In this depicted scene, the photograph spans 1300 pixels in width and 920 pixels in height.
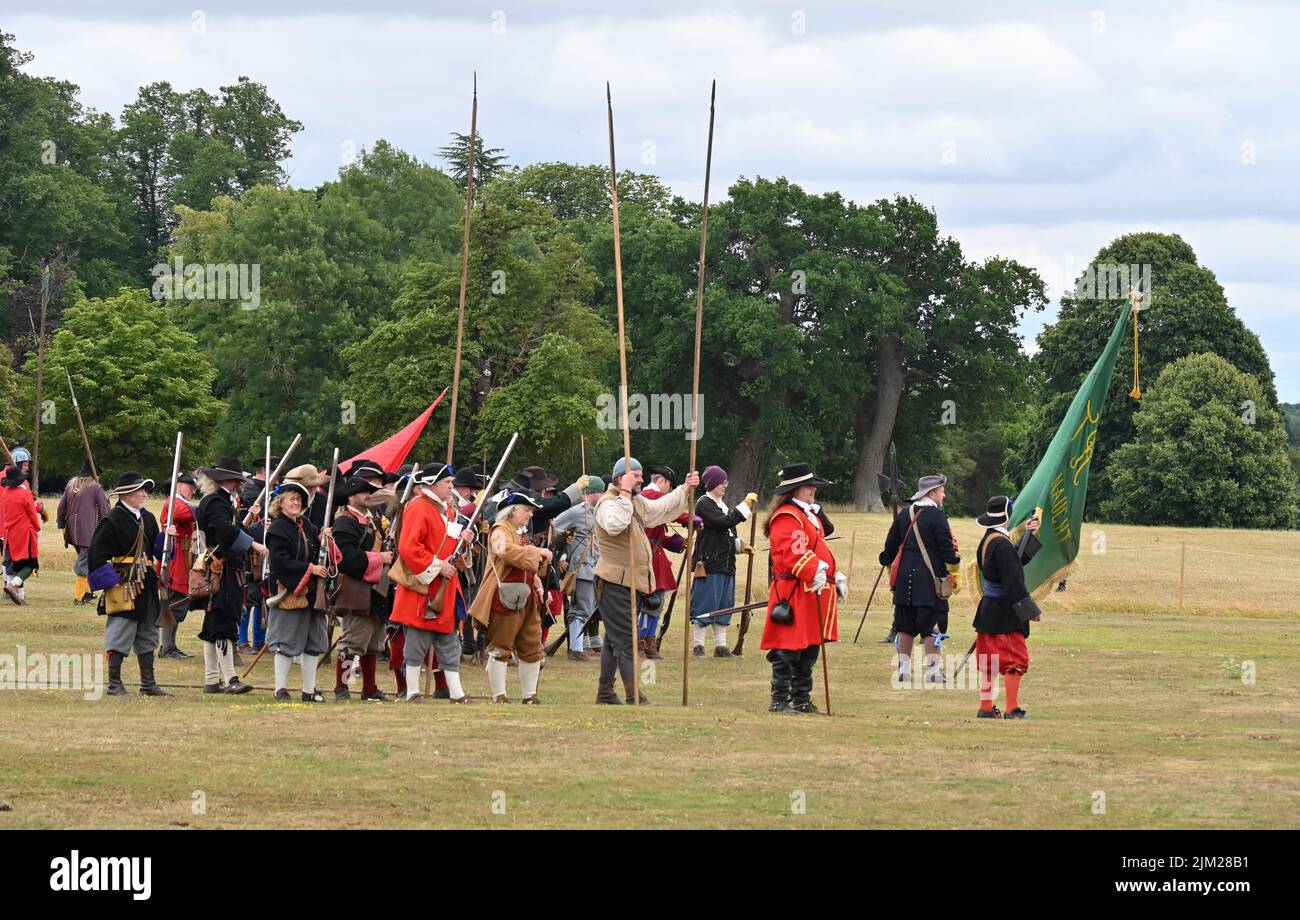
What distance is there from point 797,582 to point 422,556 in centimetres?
307

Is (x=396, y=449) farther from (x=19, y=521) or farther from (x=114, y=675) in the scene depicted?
(x=114, y=675)

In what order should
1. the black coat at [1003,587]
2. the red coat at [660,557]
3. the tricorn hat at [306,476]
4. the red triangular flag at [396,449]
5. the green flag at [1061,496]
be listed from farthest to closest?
1. the green flag at [1061,496]
2. the red triangular flag at [396,449]
3. the red coat at [660,557]
4. the tricorn hat at [306,476]
5. the black coat at [1003,587]

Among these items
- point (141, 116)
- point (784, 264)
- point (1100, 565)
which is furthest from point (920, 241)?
point (141, 116)

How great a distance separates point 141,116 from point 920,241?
46.1 m

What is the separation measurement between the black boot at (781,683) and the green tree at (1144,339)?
218 ft

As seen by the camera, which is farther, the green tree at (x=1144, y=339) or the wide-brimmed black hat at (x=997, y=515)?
the green tree at (x=1144, y=339)

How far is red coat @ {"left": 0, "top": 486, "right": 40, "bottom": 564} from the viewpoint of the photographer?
25.5 m

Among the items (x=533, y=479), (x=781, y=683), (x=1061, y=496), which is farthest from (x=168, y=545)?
(x=1061, y=496)

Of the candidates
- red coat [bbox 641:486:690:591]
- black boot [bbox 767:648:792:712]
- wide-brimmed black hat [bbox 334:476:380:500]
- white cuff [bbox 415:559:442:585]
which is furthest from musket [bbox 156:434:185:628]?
black boot [bbox 767:648:792:712]

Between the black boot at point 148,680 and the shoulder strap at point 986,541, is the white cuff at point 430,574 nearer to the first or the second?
the black boot at point 148,680

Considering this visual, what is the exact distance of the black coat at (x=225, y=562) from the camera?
1633 centimetres

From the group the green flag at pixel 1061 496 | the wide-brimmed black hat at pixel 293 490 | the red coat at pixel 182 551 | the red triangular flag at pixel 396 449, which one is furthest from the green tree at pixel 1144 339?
the wide-brimmed black hat at pixel 293 490

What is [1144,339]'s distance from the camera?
272 feet

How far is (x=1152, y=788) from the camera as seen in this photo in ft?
38.3
